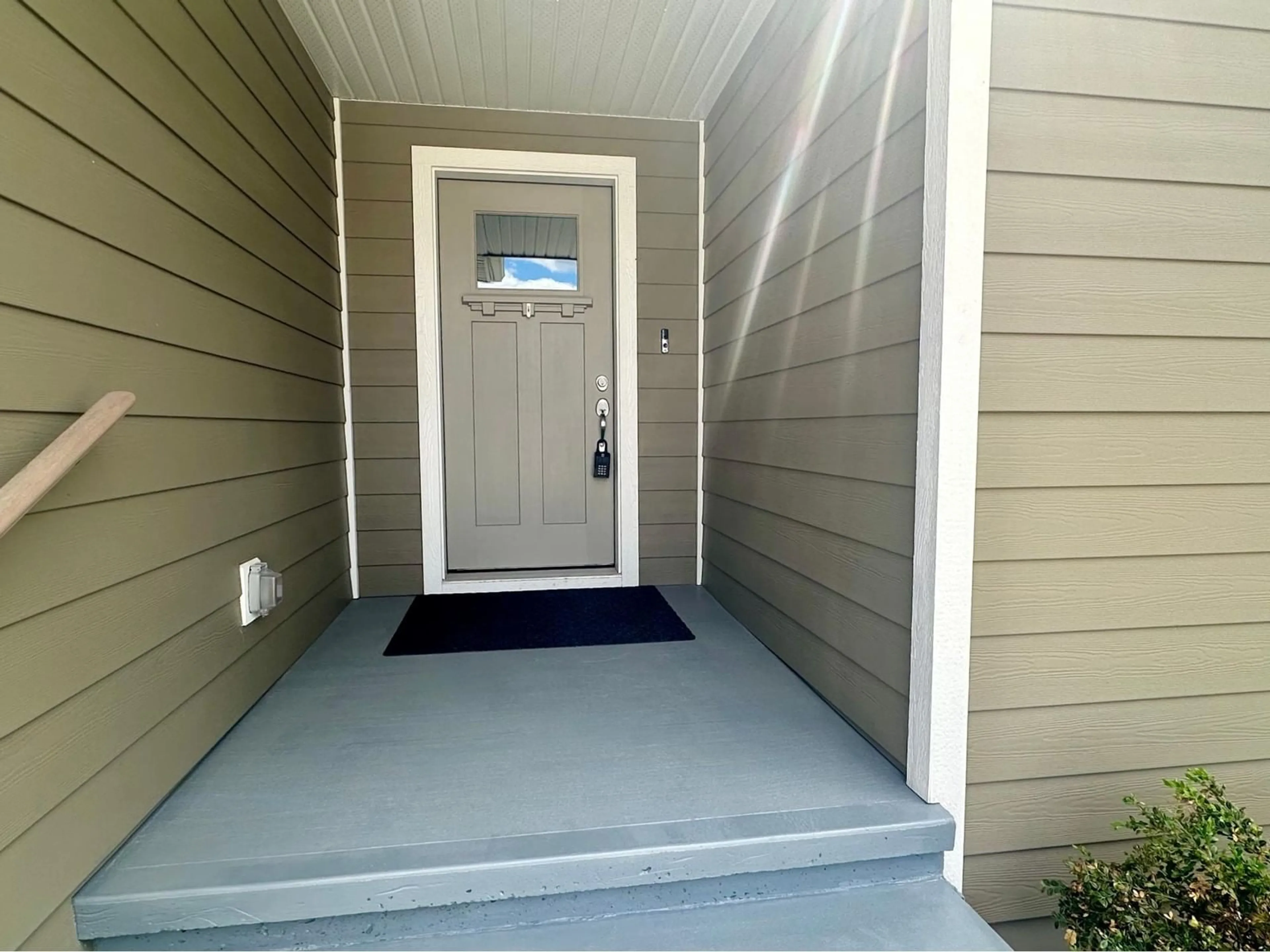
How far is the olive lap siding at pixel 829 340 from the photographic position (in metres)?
1.32

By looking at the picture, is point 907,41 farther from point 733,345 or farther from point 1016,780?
point 1016,780

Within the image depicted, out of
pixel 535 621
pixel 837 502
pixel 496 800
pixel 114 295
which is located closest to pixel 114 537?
pixel 114 295

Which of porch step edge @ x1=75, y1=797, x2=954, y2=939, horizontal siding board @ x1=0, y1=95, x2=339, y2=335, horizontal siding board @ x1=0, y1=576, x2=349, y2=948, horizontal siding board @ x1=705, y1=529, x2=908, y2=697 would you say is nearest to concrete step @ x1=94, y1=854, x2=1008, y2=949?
porch step edge @ x1=75, y1=797, x2=954, y2=939

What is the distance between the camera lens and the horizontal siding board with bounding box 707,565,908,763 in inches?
54.1

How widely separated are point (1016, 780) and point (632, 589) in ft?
5.66

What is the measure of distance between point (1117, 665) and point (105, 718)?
2021 mm

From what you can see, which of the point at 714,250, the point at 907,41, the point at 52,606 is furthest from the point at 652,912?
the point at 714,250

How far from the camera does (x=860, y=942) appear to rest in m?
1.07

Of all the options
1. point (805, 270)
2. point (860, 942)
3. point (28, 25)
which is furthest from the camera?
point (805, 270)

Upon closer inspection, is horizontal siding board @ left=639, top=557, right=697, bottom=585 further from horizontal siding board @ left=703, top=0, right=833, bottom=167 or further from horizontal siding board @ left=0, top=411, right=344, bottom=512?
horizontal siding board @ left=703, top=0, right=833, bottom=167

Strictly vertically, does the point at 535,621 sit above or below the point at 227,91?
below

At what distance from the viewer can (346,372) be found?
262cm

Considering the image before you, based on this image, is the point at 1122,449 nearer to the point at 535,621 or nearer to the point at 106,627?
the point at 535,621

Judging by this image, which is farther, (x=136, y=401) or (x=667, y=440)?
(x=667, y=440)
